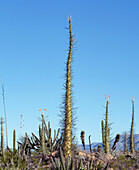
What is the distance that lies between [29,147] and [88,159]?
8.68ft

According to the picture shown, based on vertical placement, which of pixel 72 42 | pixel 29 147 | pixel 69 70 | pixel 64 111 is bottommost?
pixel 29 147

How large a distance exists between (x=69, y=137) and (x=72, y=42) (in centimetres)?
382

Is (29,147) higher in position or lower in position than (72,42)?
lower

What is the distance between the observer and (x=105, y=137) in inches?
594

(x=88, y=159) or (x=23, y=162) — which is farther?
(x=88, y=159)

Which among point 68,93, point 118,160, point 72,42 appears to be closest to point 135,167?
point 118,160

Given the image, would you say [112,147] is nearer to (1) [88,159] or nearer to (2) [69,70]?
(1) [88,159]

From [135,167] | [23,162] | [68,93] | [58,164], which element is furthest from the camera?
[135,167]

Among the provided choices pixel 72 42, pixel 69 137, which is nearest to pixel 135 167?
pixel 69 137

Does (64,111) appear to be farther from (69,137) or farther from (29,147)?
(29,147)

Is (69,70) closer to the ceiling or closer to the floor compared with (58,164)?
closer to the ceiling

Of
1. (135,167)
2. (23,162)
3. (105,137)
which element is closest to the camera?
(23,162)

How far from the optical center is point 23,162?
436 inches

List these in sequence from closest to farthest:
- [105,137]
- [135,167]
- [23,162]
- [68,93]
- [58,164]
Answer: [58,164], [23,162], [68,93], [135,167], [105,137]
